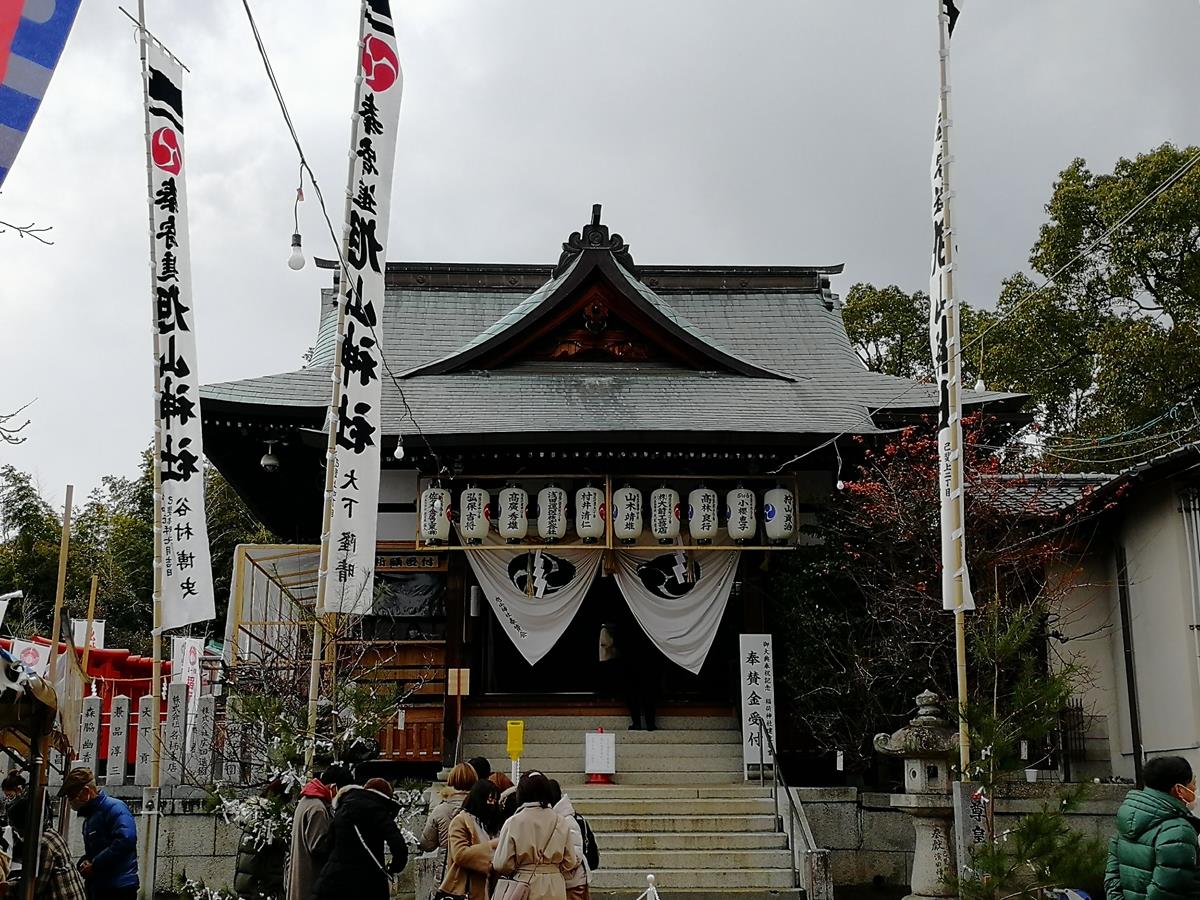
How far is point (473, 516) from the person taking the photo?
49.4 feet

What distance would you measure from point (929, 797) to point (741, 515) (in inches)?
222

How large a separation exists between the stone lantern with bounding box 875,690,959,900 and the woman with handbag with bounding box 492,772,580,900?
396 centimetres

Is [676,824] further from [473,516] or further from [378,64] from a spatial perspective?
[378,64]

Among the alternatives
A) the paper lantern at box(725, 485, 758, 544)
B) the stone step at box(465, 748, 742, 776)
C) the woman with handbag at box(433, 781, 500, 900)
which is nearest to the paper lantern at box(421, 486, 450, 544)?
the stone step at box(465, 748, 742, 776)

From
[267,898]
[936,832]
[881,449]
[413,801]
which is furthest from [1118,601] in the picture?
[267,898]

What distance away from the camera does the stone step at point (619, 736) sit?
50.1ft

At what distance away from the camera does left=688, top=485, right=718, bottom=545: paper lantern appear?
15133 millimetres

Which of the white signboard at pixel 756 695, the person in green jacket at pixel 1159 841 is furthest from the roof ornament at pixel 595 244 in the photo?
the person in green jacket at pixel 1159 841

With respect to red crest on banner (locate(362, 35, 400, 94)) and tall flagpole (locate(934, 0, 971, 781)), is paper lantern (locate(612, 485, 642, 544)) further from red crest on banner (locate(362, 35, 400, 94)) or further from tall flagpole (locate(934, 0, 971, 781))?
red crest on banner (locate(362, 35, 400, 94))

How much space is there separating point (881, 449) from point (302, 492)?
8.58m

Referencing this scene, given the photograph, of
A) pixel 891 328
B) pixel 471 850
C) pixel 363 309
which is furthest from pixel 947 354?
pixel 891 328

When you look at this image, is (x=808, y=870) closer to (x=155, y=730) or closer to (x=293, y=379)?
(x=155, y=730)

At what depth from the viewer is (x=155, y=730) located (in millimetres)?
8875

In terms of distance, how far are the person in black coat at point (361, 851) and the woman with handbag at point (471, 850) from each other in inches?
37.9
